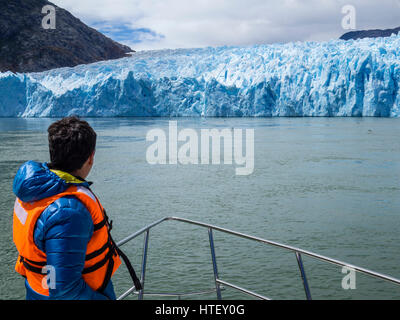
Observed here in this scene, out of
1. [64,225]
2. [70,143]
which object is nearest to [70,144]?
[70,143]

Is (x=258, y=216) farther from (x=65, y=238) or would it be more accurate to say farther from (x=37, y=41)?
(x=37, y=41)

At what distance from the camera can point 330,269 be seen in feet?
19.3

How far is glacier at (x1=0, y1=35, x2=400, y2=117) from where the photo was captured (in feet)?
120

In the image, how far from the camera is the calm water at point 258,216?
5.57 meters

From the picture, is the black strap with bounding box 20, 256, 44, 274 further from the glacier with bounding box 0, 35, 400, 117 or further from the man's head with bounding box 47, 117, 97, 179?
the glacier with bounding box 0, 35, 400, 117

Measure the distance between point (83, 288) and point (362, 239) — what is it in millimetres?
6115

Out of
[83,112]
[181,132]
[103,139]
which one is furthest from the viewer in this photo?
[83,112]

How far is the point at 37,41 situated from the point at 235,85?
53.5 meters

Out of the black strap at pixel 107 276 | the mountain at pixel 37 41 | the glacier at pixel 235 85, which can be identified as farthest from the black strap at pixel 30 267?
the mountain at pixel 37 41

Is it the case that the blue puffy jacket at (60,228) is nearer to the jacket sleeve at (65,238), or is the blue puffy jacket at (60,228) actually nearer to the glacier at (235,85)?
the jacket sleeve at (65,238)

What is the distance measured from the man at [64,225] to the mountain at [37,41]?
258 feet

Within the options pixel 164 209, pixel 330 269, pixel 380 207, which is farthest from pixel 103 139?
pixel 330 269

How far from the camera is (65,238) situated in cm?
144

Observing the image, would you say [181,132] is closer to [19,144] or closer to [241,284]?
[19,144]
